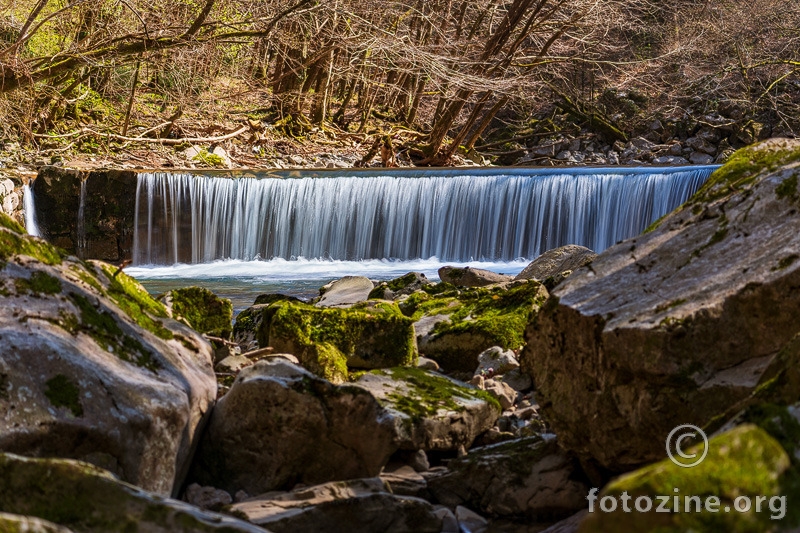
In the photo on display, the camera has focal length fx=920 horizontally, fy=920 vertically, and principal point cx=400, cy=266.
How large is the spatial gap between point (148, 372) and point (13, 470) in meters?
1.17

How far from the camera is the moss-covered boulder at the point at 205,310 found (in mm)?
6633

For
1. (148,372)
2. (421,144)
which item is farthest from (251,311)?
(421,144)

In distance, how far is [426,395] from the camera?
4.64 meters

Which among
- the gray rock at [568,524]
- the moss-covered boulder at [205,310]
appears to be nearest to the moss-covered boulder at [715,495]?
the gray rock at [568,524]

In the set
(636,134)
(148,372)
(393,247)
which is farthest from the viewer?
(636,134)

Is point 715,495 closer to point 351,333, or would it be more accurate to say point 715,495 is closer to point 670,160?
point 351,333


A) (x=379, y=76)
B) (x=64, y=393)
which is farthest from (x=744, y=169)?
(x=379, y=76)

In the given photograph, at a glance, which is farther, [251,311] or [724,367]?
[251,311]

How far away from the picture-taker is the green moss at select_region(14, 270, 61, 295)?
141 inches

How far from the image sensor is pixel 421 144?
22.8 meters

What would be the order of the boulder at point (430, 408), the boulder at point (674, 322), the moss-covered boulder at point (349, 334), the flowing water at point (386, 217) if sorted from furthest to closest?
the flowing water at point (386, 217), the moss-covered boulder at point (349, 334), the boulder at point (430, 408), the boulder at point (674, 322)

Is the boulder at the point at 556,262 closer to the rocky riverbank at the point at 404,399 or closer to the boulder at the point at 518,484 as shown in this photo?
the rocky riverbank at the point at 404,399

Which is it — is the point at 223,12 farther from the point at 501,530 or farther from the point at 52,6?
the point at 501,530

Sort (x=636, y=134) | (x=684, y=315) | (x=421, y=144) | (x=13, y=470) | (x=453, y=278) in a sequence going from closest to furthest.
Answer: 1. (x=13, y=470)
2. (x=684, y=315)
3. (x=453, y=278)
4. (x=421, y=144)
5. (x=636, y=134)
